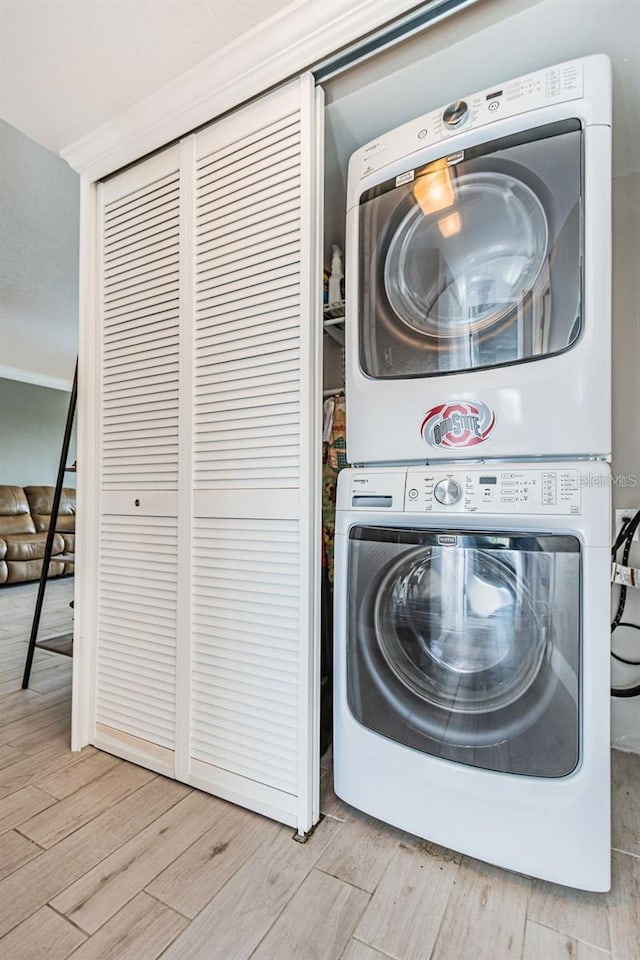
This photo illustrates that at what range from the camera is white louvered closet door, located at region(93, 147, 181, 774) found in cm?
161

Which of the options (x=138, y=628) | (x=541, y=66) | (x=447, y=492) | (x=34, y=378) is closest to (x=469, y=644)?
(x=447, y=492)

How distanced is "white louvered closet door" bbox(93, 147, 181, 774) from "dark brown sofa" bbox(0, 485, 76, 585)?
3056 millimetres

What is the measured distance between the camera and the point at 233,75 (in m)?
1.38

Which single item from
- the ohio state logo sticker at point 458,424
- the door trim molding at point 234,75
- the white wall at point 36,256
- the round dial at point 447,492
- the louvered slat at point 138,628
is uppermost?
the white wall at point 36,256

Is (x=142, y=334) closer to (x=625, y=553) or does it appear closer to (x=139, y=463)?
(x=139, y=463)

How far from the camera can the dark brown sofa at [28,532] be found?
4559 millimetres

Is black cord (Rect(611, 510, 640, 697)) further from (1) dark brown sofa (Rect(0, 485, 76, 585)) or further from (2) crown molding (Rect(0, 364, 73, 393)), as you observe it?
(2) crown molding (Rect(0, 364, 73, 393))

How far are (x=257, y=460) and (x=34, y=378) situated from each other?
5.46 metres

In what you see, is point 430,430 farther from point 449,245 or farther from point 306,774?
point 306,774

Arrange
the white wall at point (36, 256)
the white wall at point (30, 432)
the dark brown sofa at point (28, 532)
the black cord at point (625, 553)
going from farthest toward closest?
the white wall at point (30, 432), the dark brown sofa at point (28, 532), the white wall at point (36, 256), the black cord at point (625, 553)

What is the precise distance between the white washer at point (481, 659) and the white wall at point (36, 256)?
222 centimetres

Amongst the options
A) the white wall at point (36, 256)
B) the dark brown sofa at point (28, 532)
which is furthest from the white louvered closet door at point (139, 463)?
the dark brown sofa at point (28, 532)

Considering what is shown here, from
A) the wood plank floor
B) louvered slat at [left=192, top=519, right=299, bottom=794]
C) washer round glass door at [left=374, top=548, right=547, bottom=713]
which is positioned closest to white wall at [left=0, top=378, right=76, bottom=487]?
the wood plank floor

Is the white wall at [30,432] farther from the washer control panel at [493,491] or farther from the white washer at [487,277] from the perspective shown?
the washer control panel at [493,491]
